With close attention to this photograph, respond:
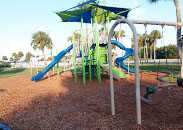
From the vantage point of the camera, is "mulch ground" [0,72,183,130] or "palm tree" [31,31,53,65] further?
"palm tree" [31,31,53,65]

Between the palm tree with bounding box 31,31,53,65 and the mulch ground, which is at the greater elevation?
the palm tree with bounding box 31,31,53,65

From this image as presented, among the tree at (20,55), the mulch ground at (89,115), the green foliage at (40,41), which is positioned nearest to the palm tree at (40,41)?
the green foliage at (40,41)

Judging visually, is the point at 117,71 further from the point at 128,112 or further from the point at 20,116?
the point at 20,116

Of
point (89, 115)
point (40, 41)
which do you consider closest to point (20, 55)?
point (40, 41)

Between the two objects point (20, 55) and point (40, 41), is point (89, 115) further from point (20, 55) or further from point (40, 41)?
point (20, 55)

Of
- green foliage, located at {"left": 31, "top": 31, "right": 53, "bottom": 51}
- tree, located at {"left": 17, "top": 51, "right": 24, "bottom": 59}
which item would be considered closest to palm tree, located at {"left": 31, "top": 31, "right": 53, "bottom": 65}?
green foliage, located at {"left": 31, "top": 31, "right": 53, "bottom": 51}

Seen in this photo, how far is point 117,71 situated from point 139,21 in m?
6.10

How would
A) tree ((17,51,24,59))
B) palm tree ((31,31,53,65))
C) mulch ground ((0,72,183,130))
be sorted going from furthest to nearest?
1. tree ((17,51,24,59))
2. palm tree ((31,31,53,65))
3. mulch ground ((0,72,183,130))

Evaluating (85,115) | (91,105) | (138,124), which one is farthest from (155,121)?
(91,105)

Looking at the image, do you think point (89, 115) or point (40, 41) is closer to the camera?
point (89, 115)

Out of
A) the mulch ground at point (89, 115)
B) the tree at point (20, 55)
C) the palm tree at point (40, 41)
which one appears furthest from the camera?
the tree at point (20, 55)

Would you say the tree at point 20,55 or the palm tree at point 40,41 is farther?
the tree at point 20,55

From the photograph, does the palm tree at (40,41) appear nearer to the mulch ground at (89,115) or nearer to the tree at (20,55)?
the mulch ground at (89,115)

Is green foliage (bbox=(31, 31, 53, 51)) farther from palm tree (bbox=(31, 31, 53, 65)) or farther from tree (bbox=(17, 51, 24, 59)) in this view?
tree (bbox=(17, 51, 24, 59))
